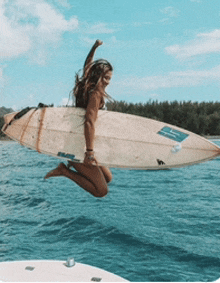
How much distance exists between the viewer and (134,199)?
92.8ft

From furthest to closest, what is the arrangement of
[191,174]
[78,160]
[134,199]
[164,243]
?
[191,174] < [134,199] < [164,243] < [78,160]

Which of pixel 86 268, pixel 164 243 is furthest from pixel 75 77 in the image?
pixel 164 243

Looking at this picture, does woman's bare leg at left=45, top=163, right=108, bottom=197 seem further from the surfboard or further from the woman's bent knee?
the surfboard

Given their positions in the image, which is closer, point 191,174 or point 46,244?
point 46,244

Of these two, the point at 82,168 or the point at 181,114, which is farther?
the point at 181,114

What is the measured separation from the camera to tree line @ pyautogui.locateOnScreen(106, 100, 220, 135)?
169 feet

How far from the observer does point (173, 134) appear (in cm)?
372

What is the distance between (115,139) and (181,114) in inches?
1975

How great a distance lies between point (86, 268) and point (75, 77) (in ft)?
10.4

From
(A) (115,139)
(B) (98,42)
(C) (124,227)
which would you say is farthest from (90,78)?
(C) (124,227)

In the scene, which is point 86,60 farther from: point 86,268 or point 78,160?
point 86,268

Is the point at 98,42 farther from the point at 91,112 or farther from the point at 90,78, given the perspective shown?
the point at 91,112

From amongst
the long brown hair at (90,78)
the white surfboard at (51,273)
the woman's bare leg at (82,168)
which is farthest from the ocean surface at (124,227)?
the long brown hair at (90,78)

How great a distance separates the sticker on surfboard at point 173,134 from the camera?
11.9 feet
